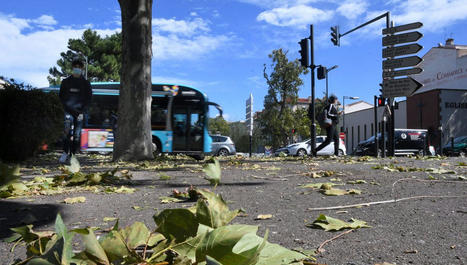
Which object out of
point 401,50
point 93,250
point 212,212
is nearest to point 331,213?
point 212,212

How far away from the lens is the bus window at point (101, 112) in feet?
55.7

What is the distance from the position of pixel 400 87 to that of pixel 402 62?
69cm

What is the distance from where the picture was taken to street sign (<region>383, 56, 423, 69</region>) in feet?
33.0

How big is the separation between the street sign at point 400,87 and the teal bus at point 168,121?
7.84 m

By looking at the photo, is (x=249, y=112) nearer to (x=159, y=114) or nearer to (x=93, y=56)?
(x=159, y=114)

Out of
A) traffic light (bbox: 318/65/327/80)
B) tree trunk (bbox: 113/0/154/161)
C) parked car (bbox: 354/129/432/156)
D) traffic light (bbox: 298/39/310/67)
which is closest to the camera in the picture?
tree trunk (bbox: 113/0/154/161)

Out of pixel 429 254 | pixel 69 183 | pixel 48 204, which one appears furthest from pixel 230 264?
pixel 69 183

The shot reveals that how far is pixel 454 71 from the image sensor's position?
44812mm

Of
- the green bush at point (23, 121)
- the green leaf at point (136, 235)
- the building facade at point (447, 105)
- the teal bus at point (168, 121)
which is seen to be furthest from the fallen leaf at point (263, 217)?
the building facade at point (447, 105)

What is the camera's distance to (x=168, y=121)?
54.7 ft

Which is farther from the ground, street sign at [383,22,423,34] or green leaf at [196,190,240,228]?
street sign at [383,22,423,34]

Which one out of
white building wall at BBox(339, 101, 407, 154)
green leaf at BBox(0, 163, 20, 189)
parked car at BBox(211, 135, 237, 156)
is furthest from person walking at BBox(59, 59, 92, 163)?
white building wall at BBox(339, 101, 407, 154)

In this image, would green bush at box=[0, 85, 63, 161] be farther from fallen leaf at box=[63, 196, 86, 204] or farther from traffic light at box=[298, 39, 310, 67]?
traffic light at box=[298, 39, 310, 67]

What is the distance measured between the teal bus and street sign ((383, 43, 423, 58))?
7955 millimetres
